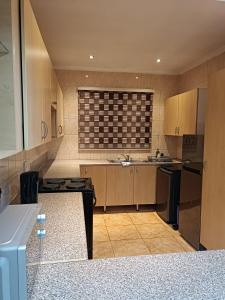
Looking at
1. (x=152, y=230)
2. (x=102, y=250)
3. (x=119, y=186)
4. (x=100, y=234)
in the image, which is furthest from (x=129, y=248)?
(x=119, y=186)

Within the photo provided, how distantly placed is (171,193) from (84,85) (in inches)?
92.7

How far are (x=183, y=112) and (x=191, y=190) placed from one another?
1.24 metres

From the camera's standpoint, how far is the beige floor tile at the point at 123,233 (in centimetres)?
314

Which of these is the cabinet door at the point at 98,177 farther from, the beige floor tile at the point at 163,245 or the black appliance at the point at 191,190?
the black appliance at the point at 191,190

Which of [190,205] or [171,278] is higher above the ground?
[171,278]

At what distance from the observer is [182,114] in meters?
3.56

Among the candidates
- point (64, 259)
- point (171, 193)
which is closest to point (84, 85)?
point (171, 193)

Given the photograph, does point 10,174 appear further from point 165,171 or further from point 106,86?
point 106,86

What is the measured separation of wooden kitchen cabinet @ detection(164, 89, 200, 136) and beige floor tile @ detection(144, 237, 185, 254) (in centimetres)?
146

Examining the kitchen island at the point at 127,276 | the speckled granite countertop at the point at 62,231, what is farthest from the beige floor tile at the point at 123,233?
the kitchen island at the point at 127,276

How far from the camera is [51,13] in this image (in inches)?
86.0

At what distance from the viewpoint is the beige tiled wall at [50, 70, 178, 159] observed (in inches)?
163

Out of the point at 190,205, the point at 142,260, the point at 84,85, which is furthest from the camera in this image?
the point at 84,85

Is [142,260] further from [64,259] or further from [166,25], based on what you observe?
[166,25]
